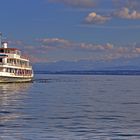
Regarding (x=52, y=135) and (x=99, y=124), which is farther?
(x=99, y=124)

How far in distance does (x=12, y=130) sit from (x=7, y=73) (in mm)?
95954

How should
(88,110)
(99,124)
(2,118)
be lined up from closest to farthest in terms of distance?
(99,124) → (2,118) → (88,110)

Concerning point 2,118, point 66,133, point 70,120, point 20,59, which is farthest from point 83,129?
point 20,59

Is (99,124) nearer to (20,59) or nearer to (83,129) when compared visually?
(83,129)

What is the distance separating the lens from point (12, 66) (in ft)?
451

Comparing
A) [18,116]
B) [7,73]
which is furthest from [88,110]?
[7,73]

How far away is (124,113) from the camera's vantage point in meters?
54.8

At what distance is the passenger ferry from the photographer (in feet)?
440

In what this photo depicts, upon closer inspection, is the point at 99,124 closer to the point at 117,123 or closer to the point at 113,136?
the point at 117,123

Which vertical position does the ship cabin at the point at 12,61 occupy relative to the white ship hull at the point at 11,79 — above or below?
above

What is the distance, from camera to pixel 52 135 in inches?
1447

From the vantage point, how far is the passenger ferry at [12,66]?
13425cm

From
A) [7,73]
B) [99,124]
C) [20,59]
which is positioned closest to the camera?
[99,124]

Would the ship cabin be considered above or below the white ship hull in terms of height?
above
